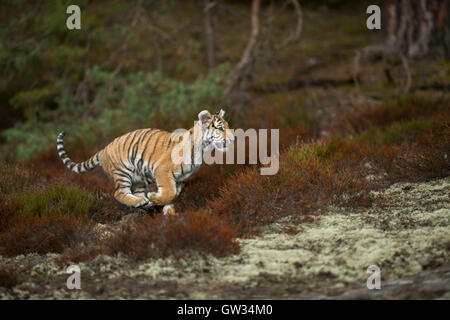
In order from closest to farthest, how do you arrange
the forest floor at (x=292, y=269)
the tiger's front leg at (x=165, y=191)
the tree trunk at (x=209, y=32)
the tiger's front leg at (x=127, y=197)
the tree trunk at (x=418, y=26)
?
the forest floor at (x=292, y=269)
the tiger's front leg at (x=165, y=191)
the tiger's front leg at (x=127, y=197)
the tree trunk at (x=418, y=26)
the tree trunk at (x=209, y=32)

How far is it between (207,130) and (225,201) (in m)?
0.82

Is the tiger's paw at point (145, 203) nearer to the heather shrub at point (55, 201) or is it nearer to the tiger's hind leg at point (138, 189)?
→ the tiger's hind leg at point (138, 189)

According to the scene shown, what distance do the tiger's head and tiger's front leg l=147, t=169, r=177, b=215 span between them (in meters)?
0.56

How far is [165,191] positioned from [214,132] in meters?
0.86

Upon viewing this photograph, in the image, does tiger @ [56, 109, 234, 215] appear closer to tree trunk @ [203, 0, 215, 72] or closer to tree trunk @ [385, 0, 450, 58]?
tree trunk @ [385, 0, 450, 58]

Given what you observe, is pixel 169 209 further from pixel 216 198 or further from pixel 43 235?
pixel 43 235

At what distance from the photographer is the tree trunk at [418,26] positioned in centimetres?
1074

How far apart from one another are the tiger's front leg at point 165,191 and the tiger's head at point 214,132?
56 centimetres

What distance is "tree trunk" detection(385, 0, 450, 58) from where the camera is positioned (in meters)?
10.7

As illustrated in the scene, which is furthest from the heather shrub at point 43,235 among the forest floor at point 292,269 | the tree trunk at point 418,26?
the tree trunk at point 418,26

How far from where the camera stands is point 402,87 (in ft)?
33.7

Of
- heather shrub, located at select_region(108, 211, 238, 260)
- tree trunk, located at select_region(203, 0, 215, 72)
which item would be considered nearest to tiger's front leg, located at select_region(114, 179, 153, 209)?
heather shrub, located at select_region(108, 211, 238, 260)

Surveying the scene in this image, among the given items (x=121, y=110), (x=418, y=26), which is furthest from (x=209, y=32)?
(x=418, y=26)

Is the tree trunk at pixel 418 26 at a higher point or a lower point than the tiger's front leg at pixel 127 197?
higher
